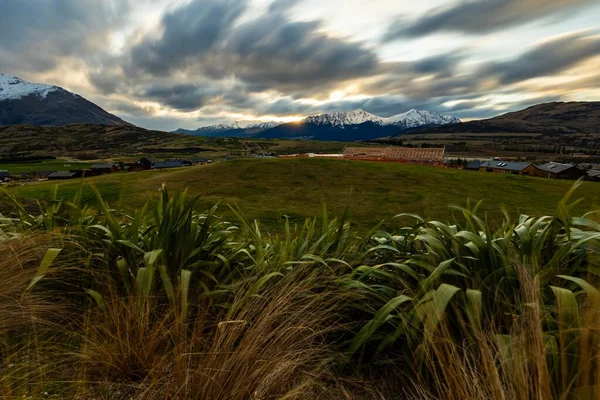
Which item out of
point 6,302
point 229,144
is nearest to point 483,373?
point 6,302

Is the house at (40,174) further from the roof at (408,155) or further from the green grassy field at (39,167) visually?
the roof at (408,155)

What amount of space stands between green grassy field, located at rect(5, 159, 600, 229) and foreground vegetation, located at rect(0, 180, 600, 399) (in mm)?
10401

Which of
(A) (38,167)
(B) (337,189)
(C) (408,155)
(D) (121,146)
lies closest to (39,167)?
(A) (38,167)

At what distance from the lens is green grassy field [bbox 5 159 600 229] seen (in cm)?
1666

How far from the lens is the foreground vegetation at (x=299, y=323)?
1834mm

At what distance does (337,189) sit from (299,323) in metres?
19.4

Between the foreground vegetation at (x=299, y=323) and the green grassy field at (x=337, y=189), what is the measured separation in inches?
409

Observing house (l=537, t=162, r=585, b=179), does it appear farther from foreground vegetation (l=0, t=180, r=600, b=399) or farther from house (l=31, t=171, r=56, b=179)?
house (l=31, t=171, r=56, b=179)

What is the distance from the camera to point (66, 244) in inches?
135

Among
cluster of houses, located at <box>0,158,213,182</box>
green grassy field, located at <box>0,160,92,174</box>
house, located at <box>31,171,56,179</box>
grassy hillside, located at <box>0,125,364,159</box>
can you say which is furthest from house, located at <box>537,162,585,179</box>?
green grassy field, located at <box>0,160,92,174</box>

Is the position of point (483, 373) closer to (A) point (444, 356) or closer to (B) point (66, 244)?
(A) point (444, 356)

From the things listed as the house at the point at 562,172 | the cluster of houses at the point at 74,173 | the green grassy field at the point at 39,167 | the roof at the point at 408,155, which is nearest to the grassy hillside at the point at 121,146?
the green grassy field at the point at 39,167

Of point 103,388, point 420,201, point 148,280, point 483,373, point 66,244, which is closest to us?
point 483,373

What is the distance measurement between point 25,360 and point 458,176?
27638mm
